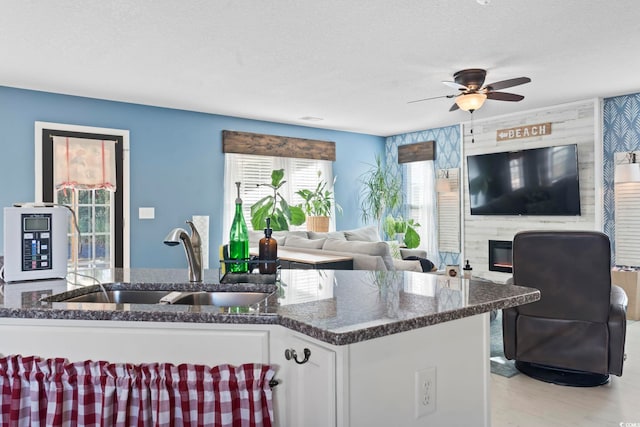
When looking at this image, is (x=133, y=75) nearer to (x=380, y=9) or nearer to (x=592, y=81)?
(x=380, y=9)

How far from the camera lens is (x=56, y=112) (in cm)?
500

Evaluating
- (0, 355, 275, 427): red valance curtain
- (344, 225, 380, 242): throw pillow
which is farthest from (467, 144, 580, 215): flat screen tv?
(0, 355, 275, 427): red valance curtain

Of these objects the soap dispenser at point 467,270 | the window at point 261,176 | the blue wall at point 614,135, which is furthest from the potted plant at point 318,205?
the blue wall at point 614,135

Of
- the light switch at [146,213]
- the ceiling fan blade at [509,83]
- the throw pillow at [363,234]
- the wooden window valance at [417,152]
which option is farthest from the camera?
the wooden window valance at [417,152]

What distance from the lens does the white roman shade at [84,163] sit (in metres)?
5.03

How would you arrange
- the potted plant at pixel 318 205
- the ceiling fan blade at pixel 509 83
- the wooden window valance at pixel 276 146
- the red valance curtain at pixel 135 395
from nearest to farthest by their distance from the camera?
the red valance curtain at pixel 135 395 → the ceiling fan blade at pixel 509 83 → the wooden window valance at pixel 276 146 → the potted plant at pixel 318 205

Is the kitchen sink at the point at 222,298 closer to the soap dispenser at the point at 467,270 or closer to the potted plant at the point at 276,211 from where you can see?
the soap dispenser at the point at 467,270

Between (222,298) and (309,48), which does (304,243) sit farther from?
(222,298)

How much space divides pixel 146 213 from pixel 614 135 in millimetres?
5553

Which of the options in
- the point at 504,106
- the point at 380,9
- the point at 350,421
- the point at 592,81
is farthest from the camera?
the point at 504,106

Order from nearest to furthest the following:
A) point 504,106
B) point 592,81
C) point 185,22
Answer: point 185,22
point 592,81
point 504,106

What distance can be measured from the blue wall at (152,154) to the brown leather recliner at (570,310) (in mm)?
4103

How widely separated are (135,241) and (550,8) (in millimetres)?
4720

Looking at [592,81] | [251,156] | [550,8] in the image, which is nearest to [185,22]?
[550,8]
